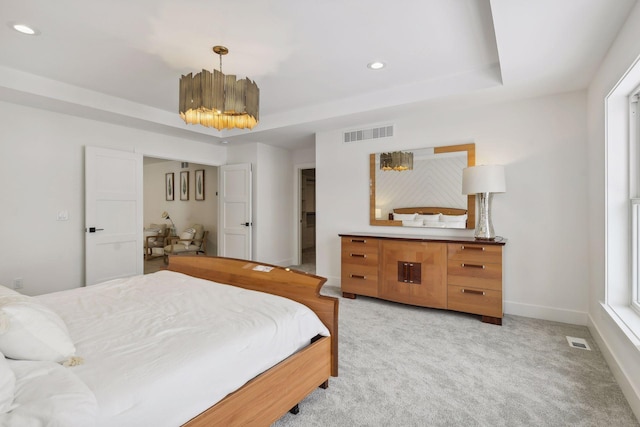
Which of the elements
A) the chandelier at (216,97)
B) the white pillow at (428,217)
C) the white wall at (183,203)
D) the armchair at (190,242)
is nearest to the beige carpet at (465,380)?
the white pillow at (428,217)

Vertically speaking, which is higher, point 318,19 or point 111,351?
point 318,19

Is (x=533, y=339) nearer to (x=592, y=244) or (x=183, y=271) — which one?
(x=592, y=244)

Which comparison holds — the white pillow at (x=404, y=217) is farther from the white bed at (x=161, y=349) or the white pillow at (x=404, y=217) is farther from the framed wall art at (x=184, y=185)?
the framed wall art at (x=184, y=185)

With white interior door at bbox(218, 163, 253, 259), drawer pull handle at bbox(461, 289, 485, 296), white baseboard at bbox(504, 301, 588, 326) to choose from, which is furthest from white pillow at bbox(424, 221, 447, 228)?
white interior door at bbox(218, 163, 253, 259)

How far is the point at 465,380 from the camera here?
7.16 ft

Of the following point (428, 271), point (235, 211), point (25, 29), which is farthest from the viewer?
point (235, 211)

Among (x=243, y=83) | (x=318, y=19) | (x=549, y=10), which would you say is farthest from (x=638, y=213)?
(x=243, y=83)

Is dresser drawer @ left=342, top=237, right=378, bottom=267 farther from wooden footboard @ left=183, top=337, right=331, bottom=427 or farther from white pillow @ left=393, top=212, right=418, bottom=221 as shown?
wooden footboard @ left=183, top=337, right=331, bottom=427

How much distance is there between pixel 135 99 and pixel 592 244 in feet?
17.2

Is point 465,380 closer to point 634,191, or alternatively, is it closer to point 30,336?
point 634,191

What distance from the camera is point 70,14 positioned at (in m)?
2.25

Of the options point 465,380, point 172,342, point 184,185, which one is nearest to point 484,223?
point 465,380

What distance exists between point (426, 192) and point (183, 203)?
5.68 meters

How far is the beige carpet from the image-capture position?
1.80 meters
